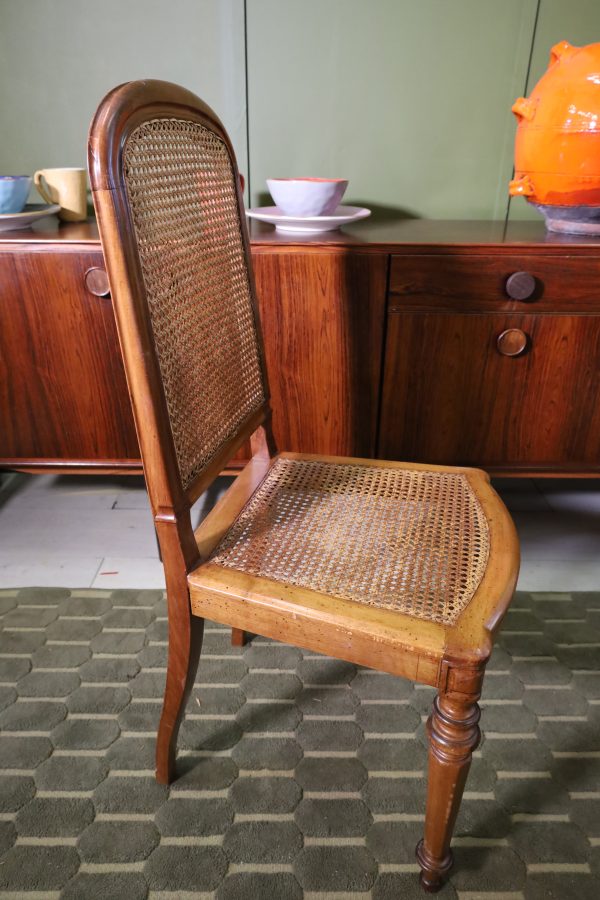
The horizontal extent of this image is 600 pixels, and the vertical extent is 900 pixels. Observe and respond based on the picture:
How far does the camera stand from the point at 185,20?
1580 mm

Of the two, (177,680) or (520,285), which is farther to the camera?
(520,285)

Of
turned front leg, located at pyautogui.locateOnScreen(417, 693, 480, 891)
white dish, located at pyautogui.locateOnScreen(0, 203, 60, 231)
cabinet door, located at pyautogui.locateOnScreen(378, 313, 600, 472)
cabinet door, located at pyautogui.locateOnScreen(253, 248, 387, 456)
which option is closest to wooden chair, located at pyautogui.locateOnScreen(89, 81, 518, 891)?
turned front leg, located at pyautogui.locateOnScreen(417, 693, 480, 891)

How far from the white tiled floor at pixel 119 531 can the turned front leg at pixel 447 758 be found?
784mm

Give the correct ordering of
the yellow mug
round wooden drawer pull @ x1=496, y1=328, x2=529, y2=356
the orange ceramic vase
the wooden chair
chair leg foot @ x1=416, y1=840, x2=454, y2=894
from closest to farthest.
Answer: the wooden chair < chair leg foot @ x1=416, y1=840, x2=454, y2=894 < the orange ceramic vase < round wooden drawer pull @ x1=496, y1=328, x2=529, y2=356 < the yellow mug

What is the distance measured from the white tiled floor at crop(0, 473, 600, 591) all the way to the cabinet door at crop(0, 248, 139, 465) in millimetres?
277

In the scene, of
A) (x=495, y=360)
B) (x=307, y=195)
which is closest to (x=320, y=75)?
(x=307, y=195)

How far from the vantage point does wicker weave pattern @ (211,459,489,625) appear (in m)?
0.84

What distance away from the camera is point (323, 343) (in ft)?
4.55

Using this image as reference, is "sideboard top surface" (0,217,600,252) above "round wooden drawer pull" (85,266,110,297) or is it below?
above

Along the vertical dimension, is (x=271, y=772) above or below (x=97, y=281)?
below

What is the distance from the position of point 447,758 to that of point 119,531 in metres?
1.18

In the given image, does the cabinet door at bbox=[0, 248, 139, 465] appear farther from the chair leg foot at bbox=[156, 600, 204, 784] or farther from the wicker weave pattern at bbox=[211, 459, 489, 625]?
the chair leg foot at bbox=[156, 600, 204, 784]

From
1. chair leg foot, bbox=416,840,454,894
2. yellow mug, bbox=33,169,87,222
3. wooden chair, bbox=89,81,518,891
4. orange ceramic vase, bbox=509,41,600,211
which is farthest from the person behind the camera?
yellow mug, bbox=33,169,87,222

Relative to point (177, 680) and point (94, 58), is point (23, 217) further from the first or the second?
point (177, 680)
